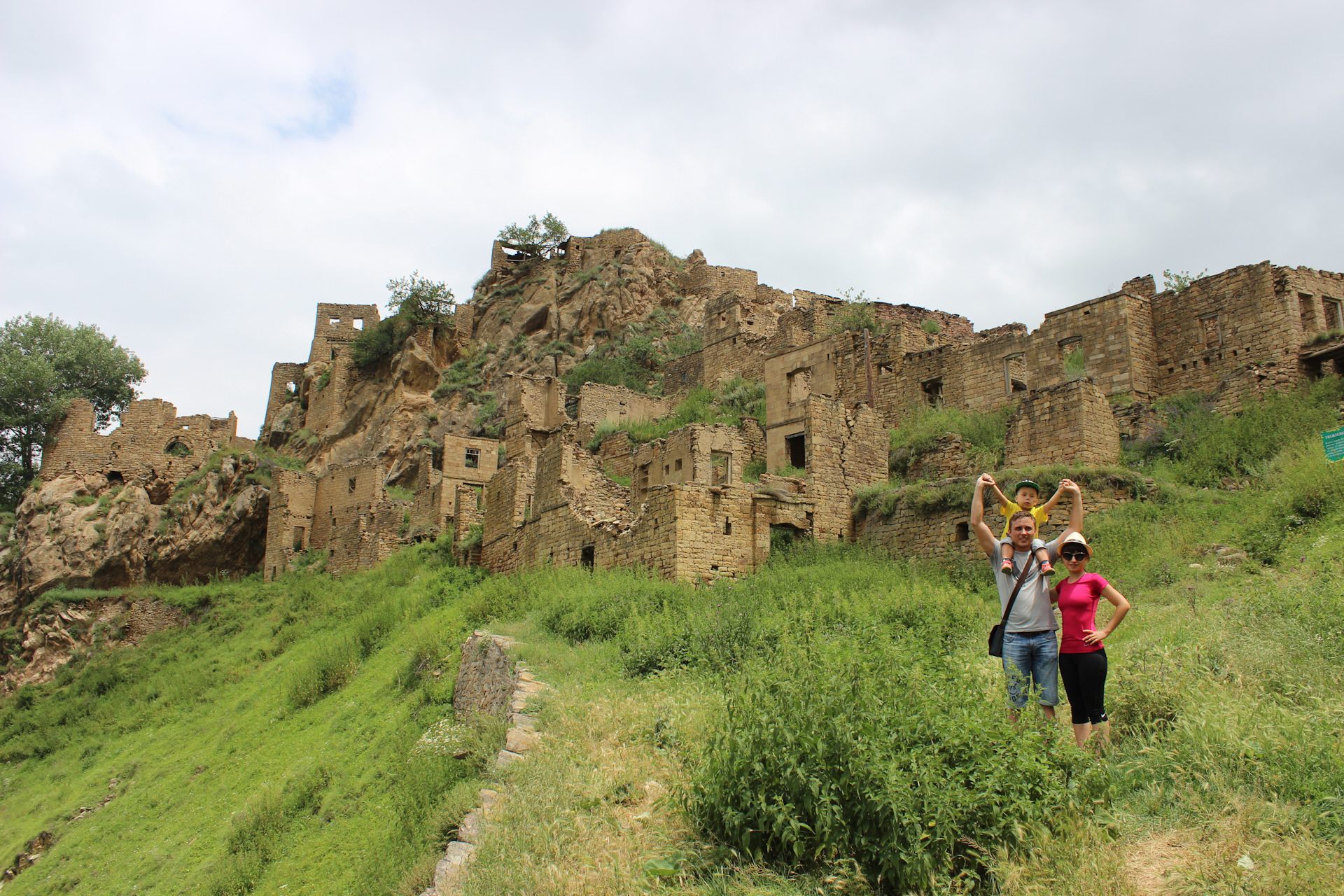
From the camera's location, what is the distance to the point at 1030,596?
712 centimetres

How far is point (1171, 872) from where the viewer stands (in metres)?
5.31

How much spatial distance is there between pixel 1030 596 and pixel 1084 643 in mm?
498

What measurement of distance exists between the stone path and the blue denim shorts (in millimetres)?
4368

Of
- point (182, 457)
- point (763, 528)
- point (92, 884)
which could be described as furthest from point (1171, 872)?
point (182, 457)

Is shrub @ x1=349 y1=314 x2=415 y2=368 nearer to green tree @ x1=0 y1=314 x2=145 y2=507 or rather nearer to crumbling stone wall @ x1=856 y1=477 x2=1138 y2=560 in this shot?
green tree @ x1=0 y1=314 x2=145 y2=507

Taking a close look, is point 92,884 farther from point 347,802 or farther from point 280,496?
point 280,496

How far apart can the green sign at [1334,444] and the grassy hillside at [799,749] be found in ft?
1.80

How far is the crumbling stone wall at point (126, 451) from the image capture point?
3522 cm

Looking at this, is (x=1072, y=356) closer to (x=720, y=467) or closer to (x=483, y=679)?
(x=720, y=467)

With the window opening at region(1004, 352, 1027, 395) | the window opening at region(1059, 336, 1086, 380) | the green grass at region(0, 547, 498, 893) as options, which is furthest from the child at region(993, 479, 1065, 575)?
the window opening at region(1004, 352, 1027, 395)

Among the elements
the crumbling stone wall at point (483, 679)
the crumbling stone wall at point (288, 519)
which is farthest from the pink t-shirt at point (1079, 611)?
the crumbling stone wall at point (288, 519)

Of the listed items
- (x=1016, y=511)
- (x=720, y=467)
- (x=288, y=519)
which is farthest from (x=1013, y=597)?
(x=288, y=519)

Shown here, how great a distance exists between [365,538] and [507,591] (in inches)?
581

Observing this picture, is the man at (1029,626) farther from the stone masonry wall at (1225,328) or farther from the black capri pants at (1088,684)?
the stone masonry wall at (1225,328)
